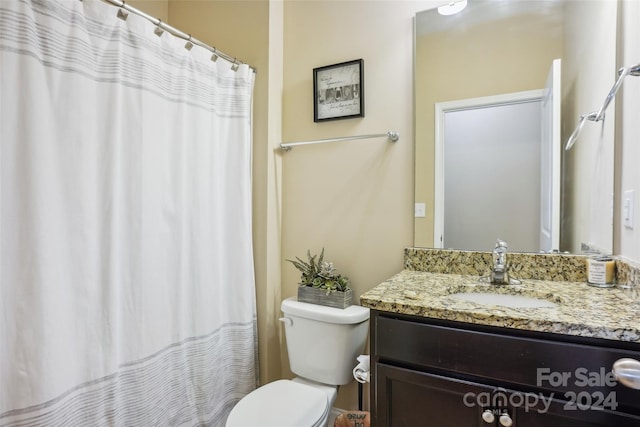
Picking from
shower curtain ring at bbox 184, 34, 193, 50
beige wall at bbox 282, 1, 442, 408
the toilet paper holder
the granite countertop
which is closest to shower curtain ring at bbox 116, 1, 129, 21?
shower curtain ring at bbox 184, 34, 193, 50

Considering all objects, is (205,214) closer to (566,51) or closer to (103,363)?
(103,363)

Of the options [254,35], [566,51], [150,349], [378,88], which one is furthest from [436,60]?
[150,349]

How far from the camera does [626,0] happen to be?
46.4 inches

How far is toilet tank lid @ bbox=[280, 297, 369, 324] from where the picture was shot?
1.47 m

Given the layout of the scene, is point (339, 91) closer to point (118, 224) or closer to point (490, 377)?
point (118, 224)

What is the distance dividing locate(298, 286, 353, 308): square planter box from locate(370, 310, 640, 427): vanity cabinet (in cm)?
52

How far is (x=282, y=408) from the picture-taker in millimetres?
1309

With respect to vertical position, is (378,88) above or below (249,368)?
above

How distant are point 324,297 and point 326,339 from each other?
0.62 feet

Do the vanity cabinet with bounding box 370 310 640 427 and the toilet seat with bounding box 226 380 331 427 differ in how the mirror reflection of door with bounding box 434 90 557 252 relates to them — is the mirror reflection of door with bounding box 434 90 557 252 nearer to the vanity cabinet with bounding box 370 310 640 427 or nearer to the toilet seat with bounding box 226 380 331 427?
the vanity cabinet with bounding box 370 310 640 427

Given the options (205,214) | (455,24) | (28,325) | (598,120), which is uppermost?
(455,24)

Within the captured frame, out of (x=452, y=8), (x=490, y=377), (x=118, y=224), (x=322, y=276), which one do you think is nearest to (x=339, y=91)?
(x=452, y=8)

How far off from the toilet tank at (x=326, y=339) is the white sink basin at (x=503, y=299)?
47cm

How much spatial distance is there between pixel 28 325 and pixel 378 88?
165 cm
